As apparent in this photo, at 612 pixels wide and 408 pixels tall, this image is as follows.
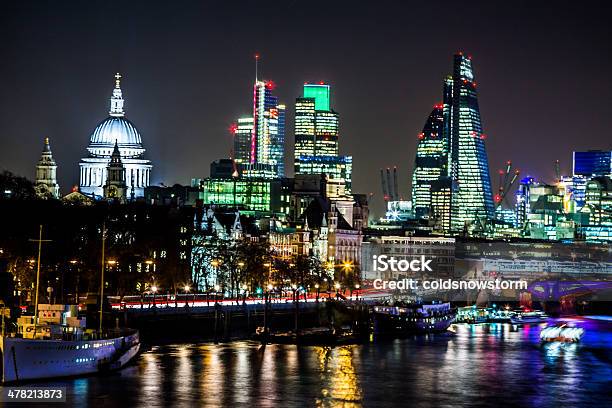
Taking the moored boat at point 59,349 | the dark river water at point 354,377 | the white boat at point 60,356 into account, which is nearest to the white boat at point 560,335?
the dark river water at point 354,377

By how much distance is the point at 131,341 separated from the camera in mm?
108688

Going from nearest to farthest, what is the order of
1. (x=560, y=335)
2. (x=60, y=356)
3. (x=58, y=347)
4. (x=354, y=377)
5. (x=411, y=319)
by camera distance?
1. (x=58, y=347)
2. (x=60, y=356)
3. (x=354, y=377)
4. (x=560, y=335)
5. (x=411, y=319)

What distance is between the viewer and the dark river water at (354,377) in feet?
314

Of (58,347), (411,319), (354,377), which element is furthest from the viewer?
(411,319)

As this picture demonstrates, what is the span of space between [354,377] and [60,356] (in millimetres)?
21514

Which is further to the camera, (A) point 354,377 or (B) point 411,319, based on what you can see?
(B) point 411,319

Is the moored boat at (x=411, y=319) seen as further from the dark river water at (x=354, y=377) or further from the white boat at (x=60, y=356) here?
the white boat at (x=60, y=356)

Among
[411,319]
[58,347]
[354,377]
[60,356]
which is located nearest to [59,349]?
[58,347]

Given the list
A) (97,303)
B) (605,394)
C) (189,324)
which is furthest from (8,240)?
(605,394)

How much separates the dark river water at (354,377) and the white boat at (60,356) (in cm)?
109

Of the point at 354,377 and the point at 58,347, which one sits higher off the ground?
the point at 58,347

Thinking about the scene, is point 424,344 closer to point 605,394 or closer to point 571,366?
point 571,366

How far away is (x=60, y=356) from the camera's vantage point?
96.7 metres

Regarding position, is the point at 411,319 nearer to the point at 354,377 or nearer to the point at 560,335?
the point at 560,335
